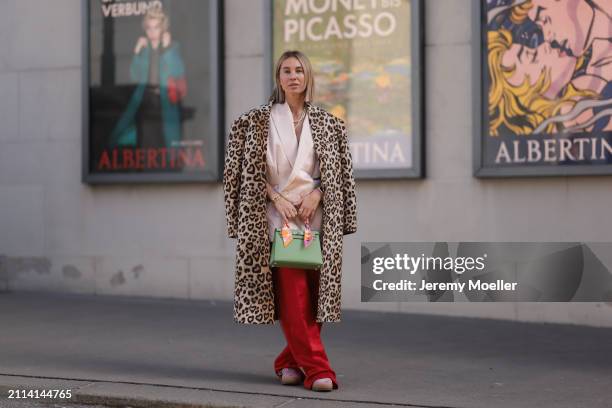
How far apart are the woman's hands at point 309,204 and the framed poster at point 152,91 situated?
4878 millimetres

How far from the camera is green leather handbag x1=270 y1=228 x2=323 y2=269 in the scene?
6.18 meters

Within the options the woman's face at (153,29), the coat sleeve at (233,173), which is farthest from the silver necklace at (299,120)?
the woman's face at (153,29)

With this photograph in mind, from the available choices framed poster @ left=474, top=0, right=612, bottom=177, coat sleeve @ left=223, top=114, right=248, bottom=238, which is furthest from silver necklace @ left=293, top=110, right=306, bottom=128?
framed poster @ left=474, top=0, right=612, bottom=177

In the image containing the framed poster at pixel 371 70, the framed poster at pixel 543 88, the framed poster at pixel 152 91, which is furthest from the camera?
the framed poster at pixel 152 91

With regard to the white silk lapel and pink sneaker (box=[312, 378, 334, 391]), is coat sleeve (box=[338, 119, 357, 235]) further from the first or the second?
pink sneaker (box=[312, 378, 334, 391])

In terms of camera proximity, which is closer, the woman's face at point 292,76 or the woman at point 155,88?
the woman's face at point 292,76

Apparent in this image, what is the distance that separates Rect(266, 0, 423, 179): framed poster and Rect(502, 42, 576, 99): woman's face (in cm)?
88

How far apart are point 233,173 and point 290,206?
1.36ft

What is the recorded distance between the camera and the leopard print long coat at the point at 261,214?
632 cm

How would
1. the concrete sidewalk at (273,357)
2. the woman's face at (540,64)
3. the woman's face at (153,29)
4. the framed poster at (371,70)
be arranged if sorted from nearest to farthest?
the concrete sidewalk at (273,357)
the woman's face at (540,64)
the framed poster at (371,70)
the woman's face at (153,29)

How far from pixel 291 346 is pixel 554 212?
13.3 ft

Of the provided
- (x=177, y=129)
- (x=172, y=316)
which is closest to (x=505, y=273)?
(x=172, y=316)

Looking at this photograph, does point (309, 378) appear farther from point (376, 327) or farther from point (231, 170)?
point (376, 327)

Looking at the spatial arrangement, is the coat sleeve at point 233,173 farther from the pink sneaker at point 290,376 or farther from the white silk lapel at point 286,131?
the pink sneaker at point 290,376
